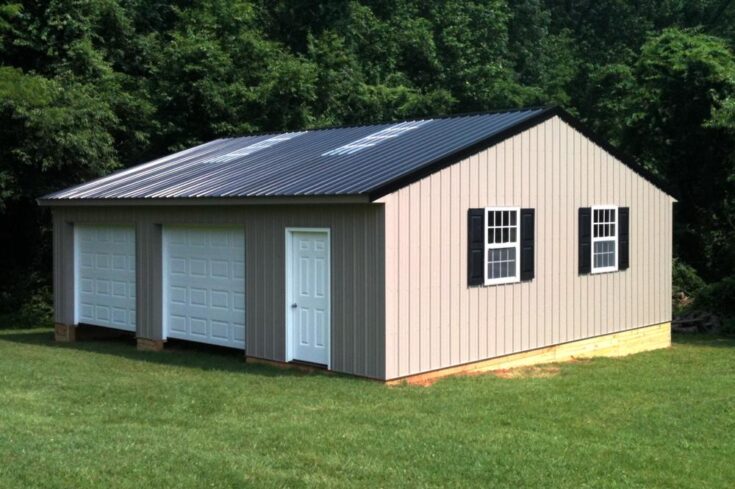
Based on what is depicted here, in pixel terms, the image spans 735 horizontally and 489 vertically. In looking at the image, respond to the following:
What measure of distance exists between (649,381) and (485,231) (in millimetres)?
2902

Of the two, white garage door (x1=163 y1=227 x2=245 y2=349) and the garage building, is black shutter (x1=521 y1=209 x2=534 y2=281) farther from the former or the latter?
white garage door (x1=163 y1=227 x2=245 y2=349)

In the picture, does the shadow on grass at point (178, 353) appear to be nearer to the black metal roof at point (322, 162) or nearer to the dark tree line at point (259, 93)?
the black metal roof at point (322, 162)

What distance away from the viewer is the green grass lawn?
22.0ft

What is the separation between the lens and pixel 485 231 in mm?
12375

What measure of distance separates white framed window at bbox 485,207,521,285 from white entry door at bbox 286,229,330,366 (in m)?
2.28

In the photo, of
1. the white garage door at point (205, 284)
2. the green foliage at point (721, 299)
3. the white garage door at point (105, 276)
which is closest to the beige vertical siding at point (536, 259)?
the white garage door at point (205, 284)

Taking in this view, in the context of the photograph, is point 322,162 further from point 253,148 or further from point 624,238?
point 624,238

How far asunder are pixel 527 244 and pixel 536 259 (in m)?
0.34

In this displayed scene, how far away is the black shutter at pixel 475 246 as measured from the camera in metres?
12.2

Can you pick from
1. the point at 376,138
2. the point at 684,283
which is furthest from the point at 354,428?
the point at 684,283

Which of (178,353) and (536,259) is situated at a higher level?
(536,259)

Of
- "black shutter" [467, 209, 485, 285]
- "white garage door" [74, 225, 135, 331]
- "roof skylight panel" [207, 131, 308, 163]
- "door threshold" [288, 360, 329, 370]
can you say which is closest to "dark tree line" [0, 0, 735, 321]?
"white garage door" [74, 225, 135, 331]

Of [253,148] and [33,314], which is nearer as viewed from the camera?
[253,148]

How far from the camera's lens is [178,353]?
560 inches
